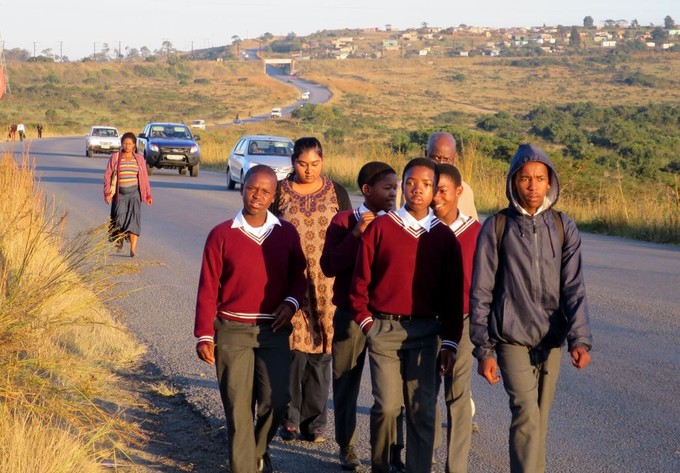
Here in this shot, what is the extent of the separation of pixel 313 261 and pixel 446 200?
97cm

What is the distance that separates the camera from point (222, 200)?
23875mm

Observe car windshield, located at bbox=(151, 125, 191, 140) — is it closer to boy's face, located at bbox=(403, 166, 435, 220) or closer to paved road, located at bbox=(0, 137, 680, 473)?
paved road, located at bbox=(0, 137, 680, 473)

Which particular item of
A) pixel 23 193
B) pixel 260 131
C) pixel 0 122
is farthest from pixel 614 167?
pixel 0 122

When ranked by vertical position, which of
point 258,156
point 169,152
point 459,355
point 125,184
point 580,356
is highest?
point 580,356

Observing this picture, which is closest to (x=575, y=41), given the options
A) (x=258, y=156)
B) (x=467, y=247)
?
(x=258, y=156)

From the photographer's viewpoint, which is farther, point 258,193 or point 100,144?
point 100,144

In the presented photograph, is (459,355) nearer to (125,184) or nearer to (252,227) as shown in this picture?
(252,227)

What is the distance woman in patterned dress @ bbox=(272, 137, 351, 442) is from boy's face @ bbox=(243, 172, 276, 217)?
754mm

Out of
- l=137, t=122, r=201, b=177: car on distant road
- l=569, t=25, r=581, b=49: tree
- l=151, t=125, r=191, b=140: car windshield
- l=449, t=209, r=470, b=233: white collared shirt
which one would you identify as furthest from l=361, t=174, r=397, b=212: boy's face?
l=569, t=25, r=581, b=49: tree

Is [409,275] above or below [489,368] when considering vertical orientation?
above

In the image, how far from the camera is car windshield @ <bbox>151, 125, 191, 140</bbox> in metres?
32.8

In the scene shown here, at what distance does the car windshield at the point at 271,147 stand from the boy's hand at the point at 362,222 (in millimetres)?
20960

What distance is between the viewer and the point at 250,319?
5.19m

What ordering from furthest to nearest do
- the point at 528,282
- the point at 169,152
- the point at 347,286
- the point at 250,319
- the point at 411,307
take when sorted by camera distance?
the point at 169,152 < the point at 347,286 < the point at 250,319 < the point at 411,307 < the point at 528,282
